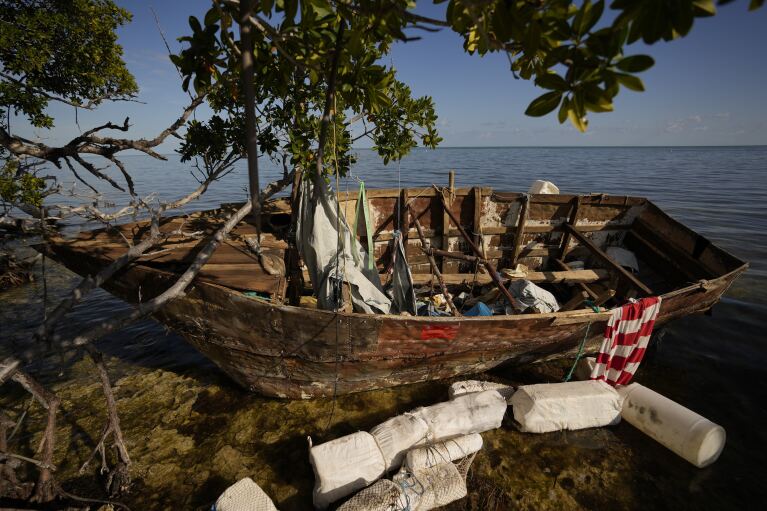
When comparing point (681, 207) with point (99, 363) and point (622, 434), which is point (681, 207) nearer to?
point (622, 434)

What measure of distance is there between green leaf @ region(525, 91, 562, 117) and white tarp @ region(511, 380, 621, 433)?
3928 mm

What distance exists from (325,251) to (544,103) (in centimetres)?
345

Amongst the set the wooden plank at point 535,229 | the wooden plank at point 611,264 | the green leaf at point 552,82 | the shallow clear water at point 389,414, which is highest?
the green leaf at point 552,82

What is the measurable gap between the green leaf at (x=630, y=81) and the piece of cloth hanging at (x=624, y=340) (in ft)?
14.1

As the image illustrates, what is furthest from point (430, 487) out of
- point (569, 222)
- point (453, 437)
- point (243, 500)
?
point (569, 222)

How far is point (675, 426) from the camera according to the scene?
407 cm

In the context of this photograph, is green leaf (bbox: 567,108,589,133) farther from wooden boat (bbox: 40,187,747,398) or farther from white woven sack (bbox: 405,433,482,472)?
white woven sack (bbox: 405,433,482,472)

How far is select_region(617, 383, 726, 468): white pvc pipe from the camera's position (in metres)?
3.88

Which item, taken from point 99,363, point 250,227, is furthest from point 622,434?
point 99,363

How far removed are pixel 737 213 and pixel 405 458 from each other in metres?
22.5

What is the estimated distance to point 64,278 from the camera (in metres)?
10.0

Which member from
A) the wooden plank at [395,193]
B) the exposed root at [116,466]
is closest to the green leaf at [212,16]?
the exposed root at [116,466]

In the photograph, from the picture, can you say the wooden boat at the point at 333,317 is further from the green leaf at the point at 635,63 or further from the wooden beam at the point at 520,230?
the green leaf at the point at 635,63

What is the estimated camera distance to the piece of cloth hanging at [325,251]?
14.3 feet
